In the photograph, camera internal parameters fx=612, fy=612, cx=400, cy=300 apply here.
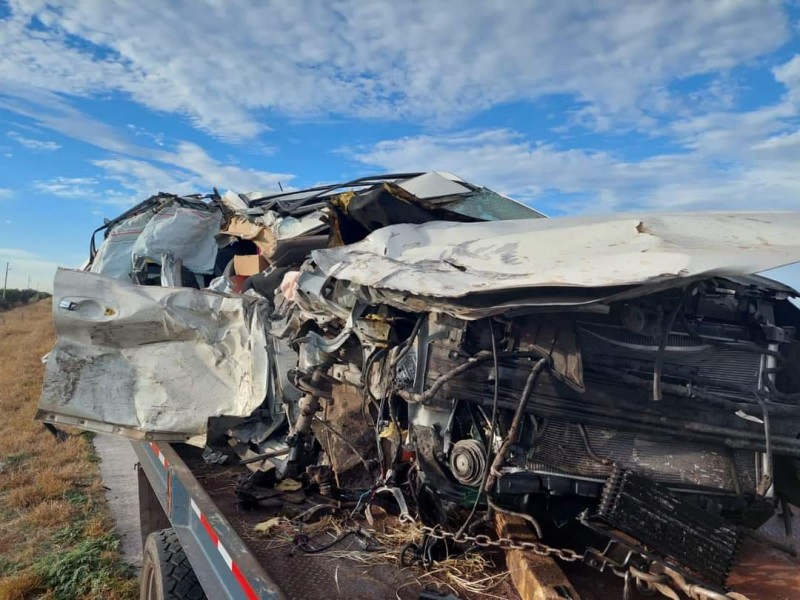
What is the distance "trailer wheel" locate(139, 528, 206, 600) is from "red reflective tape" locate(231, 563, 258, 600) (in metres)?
0.91

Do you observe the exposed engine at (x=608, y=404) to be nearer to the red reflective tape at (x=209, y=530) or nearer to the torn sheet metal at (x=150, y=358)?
the red reflective tape at (x=209, y=530)

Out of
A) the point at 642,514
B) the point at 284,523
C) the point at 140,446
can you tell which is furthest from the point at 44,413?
the point at 642,514

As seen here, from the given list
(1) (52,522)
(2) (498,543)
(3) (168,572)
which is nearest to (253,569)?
(2) (498,543)

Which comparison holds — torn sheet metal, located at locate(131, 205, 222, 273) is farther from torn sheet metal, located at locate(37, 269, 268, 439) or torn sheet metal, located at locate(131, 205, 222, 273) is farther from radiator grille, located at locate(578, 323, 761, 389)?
radiator grille, located at locate(578, 323, 761, 389)

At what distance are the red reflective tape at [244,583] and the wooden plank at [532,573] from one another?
2.68 feet

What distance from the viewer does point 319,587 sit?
1.93 meters

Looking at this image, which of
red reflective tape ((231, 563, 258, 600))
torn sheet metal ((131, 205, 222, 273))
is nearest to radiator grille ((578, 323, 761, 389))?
red reflective tape ((231, 563, 258, 600))

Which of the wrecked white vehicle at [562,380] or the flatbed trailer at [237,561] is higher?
the wrecked white vehicle at [562,380]

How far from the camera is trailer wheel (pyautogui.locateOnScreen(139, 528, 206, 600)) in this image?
2680 mm

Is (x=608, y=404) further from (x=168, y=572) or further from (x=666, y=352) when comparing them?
(x=168, y=572)

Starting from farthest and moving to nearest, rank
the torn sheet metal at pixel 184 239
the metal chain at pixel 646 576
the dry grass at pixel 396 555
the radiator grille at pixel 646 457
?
the torn sheet metal at pixel 184 239
the radiator grille at pixel 646 457
the dry grass at pixel 396 555
the metal chain at pixel 646 576

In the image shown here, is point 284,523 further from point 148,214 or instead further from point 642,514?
point 148,214

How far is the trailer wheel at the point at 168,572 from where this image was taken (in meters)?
2.68

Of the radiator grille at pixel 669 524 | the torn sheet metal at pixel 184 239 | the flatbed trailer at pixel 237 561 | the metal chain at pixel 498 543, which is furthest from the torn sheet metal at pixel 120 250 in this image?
the radiator grille at pixel 669 524
